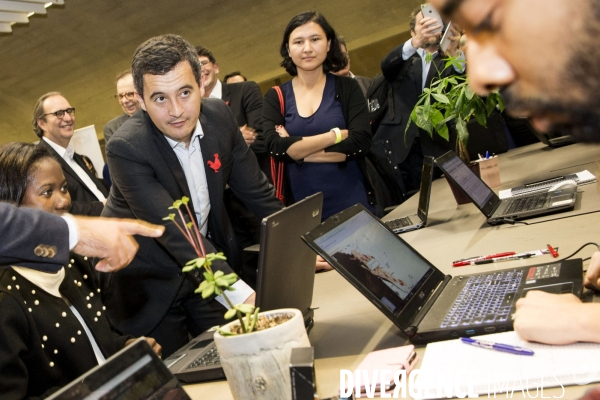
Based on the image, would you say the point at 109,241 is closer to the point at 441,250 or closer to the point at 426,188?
the point at 441,250

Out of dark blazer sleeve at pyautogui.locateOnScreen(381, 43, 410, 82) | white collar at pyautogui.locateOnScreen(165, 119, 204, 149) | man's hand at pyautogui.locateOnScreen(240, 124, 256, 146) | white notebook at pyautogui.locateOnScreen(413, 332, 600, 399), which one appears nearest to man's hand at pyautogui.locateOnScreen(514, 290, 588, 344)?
white notebook at pyautogui.locateOnScreen(413, 332, 600, 399)

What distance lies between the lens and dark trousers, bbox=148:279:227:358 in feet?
7.26

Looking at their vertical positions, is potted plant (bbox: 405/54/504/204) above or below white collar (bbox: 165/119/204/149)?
below

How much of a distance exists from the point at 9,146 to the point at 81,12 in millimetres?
4709

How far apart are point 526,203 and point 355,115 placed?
1.14 m

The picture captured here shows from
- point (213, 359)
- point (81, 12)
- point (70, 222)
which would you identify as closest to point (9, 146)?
point (70, 222)

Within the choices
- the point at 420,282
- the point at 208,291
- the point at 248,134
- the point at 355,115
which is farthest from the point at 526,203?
the point at 248,134

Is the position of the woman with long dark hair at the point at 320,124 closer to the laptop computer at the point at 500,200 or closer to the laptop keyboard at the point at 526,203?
the laptop computer at the point at 500,200

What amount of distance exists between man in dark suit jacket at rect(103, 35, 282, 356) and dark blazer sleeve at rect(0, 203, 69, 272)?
1.79 ft

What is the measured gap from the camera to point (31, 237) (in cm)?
139

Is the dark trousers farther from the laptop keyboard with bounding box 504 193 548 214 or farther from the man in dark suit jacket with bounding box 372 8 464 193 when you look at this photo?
the man in dark suit jacket with bounding box 372 8 464 193

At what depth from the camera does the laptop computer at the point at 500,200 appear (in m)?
1.94

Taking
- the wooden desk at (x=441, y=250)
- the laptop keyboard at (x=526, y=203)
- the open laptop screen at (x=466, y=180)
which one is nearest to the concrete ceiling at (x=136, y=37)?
the wooden desk at (x=441, y=250)

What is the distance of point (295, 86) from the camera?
3.17m
